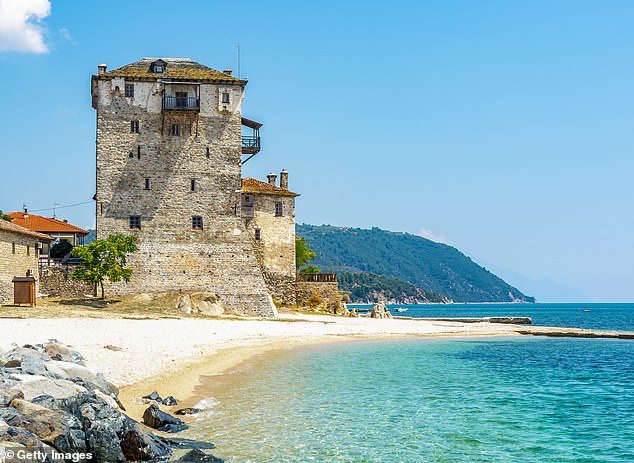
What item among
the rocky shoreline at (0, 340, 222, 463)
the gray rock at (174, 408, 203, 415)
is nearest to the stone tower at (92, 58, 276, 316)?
the gray rock at (174, 408, 203, 415)

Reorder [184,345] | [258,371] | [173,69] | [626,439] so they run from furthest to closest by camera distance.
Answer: [173,69] < [184,345] < [258,371] < [626,439]

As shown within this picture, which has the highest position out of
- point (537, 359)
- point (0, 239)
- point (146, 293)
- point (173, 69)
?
point (173, 69)

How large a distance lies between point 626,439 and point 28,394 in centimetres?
1290

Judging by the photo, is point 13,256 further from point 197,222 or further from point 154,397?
point 154,397

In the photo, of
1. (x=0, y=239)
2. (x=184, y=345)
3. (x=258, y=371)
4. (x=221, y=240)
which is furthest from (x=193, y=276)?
(x=258, y=371)

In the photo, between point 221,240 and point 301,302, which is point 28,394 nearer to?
point 221,240

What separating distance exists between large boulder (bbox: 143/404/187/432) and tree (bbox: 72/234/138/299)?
1184 inches

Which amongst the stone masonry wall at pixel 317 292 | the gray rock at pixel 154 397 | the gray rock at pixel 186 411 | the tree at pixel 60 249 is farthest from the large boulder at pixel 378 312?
the gray rock at pixel 186 411

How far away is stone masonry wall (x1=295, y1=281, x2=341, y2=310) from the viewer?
178 ft

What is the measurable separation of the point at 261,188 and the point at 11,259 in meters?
20.4

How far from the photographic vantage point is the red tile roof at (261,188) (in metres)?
53.8

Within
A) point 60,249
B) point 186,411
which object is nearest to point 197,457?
point 186,411

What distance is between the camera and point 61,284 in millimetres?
46125

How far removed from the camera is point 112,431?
11906mm
